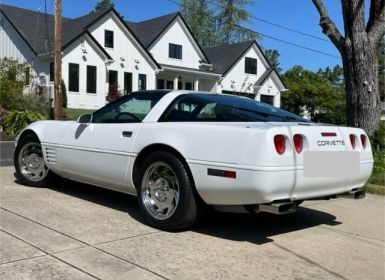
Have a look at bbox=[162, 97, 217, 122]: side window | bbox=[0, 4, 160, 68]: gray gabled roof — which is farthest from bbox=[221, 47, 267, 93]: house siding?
bbox=[162, 97, 217, 122]: side window

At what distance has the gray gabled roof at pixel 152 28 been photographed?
3367 cm

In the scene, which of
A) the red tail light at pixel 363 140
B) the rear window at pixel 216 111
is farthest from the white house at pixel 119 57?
the red tail light at pixel 363 140

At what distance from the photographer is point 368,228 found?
5484mm

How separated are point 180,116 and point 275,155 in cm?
125

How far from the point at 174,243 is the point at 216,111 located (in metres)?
1.37

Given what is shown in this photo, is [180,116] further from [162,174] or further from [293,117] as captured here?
[293,117]

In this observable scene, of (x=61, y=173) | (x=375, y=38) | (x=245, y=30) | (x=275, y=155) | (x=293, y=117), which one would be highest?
(x=245, y=30)

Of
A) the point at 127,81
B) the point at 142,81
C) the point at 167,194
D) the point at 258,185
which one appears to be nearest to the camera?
the point at 258,185

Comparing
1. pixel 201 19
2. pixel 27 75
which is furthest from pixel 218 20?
pixel 27 75

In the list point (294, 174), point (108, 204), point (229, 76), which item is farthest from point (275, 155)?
point (229, 76)

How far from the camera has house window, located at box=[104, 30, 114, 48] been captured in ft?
99.1

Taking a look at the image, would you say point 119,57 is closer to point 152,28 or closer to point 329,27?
point 152,28

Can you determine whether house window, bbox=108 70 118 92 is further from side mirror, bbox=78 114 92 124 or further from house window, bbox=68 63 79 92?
side mirror, bbox=78 114 92 124

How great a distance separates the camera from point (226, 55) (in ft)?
129
